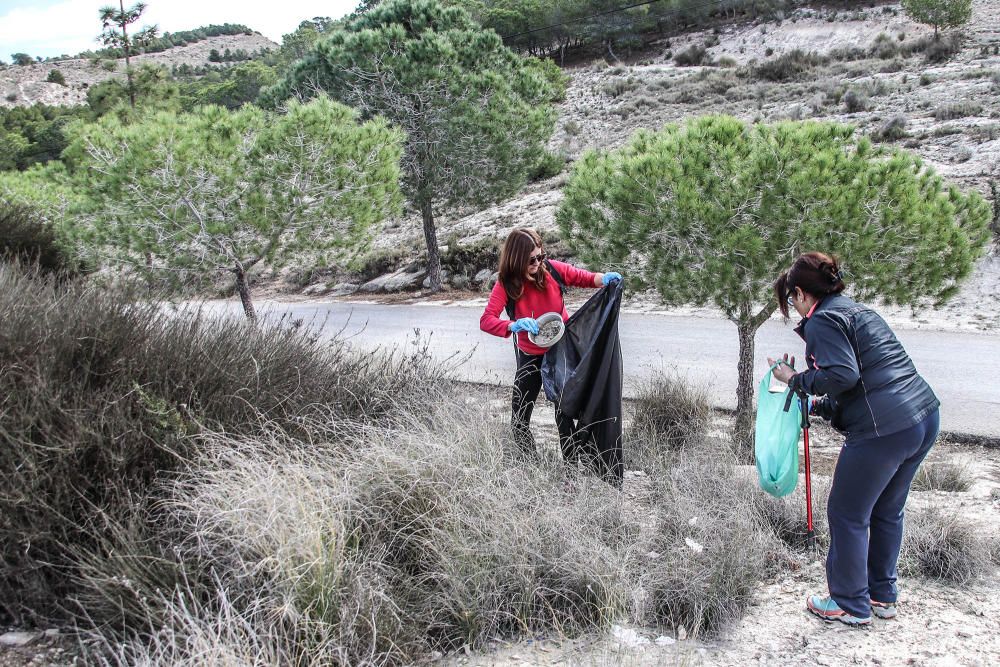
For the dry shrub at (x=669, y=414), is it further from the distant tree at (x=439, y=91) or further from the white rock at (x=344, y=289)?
the white rock at (x=344, y=289)

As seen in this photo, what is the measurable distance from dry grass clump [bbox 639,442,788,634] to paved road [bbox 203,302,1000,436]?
2.89 meters

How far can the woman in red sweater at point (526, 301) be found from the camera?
4.66 metres

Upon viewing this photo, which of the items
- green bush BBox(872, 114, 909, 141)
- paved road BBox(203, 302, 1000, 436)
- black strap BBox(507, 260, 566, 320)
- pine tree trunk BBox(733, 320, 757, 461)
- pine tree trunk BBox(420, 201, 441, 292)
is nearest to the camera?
black strap BBox(507, 260, 566, 320)

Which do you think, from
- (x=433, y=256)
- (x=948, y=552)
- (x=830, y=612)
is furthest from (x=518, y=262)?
(x=433, y=256)

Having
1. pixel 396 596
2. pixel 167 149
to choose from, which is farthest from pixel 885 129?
pixel 396 596

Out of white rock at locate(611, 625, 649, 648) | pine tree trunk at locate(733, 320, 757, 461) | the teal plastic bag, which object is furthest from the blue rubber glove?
pine tree trunk at locate(733, 320, 757, 461)

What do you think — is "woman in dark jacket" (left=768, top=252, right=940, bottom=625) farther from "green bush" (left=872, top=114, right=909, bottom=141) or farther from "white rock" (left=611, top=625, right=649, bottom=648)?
"green bush" (left=872, top=114, right=909, bottom=141)

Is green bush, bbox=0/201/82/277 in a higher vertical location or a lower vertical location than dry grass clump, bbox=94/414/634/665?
higher

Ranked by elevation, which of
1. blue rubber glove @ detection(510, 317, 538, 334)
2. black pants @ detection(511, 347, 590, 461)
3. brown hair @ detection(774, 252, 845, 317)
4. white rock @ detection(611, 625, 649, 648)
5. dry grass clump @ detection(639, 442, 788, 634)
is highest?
brown hair @ detection(774, 252, 845, 317)

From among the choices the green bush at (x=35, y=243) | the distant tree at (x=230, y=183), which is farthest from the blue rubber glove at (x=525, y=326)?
the green bush at (x=35, y=243)

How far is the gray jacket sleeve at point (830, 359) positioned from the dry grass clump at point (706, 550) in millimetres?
972

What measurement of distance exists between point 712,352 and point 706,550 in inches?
268

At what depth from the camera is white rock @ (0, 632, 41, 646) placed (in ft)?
9.99

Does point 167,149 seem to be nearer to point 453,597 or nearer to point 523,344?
point 523,344
